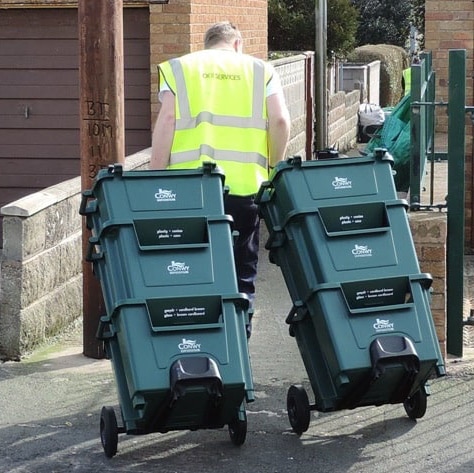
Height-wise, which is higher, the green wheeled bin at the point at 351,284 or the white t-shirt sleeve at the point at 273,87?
the white t-shirt sleeve at the point at 273,87

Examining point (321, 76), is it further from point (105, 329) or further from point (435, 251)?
point (105, 329)

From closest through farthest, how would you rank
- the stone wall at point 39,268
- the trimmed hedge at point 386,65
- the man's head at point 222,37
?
the man's head at point 222,37
the stone wall at point 39,268
the trimmed hedge at point 386,65

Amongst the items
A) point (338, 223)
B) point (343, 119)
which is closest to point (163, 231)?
point (338, 223)

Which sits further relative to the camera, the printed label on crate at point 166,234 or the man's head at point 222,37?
the man's head at point 222,37

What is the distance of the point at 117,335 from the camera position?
4914 millimetres

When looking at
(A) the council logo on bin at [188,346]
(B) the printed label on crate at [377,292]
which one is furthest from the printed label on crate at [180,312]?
(B) the printed label on crate at [377,292]

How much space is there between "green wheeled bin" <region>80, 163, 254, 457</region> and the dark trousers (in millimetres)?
574

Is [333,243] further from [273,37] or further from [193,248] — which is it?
[273,37]

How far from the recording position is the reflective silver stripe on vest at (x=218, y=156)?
5.67m

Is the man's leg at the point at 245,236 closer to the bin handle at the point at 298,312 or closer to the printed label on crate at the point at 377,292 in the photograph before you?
the bin handle at the point at 298,312

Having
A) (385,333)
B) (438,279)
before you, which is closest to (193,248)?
(385,333)

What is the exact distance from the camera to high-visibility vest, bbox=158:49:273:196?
5.61 meters

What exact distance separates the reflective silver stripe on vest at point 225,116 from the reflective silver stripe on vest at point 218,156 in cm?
12

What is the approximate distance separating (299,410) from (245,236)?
0.94 meters
